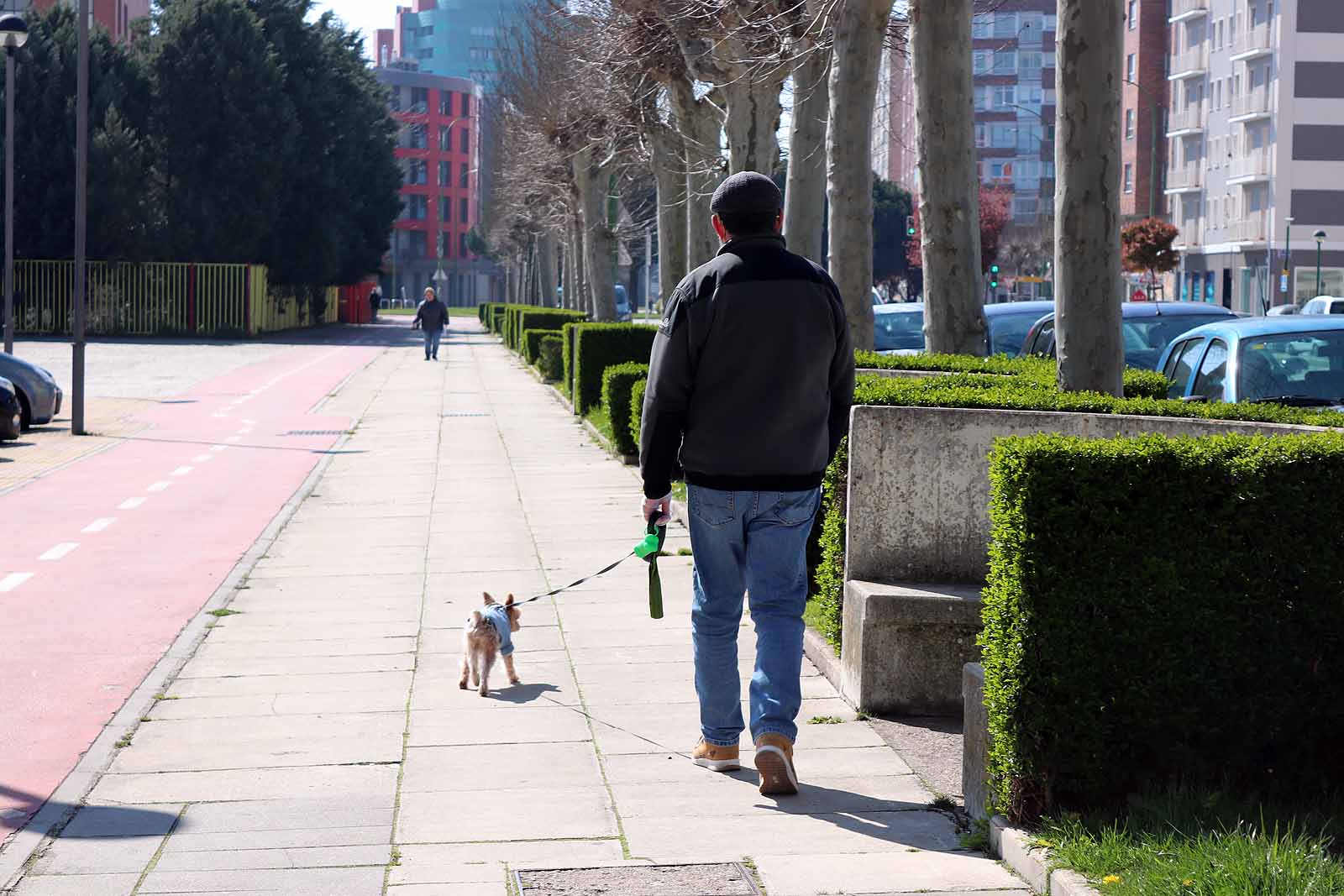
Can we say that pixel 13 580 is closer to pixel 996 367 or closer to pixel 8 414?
pixel 996 367

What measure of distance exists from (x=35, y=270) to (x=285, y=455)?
41620 millimetres

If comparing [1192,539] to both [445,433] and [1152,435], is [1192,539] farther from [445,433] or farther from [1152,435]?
[445,433]

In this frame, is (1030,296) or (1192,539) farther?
(1030,296)

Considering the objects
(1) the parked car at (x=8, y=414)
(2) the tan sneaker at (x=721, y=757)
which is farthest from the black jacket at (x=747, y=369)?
(1) the parked car at (x=8, y=414)

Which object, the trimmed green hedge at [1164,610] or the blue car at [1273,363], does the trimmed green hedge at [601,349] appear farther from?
the trimmed green hedge at [1164,610]

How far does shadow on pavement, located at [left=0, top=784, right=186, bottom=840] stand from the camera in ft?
17.8

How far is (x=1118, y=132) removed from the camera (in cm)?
818

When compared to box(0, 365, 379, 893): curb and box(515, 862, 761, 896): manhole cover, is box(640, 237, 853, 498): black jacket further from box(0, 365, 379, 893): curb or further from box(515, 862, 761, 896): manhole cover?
box(0, 365, 379, 893): curb

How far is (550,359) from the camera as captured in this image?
3481 centimetres

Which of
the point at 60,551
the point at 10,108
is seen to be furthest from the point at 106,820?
the point at 10,108

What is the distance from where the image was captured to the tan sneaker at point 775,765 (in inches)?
224

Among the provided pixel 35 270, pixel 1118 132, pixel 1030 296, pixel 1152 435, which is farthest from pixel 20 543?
pixel 1030 296

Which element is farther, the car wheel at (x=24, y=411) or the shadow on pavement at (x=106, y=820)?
the car wheel at (x=24, y=411)

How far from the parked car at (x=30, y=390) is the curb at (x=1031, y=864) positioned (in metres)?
19.7
